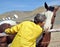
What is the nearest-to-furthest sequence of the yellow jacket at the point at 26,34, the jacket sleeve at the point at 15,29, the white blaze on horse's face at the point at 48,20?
the yellow jacket at the point at 26,34 < the jacket sleeve at the point at 15,29 < the white blaze on horse's face at the point at 48,20

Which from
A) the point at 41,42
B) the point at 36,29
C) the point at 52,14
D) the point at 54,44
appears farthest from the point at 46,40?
the point at 54,44

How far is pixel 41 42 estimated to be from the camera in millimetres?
6992

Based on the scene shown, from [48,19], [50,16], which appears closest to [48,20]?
[48,19]

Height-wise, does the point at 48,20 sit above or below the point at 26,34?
below

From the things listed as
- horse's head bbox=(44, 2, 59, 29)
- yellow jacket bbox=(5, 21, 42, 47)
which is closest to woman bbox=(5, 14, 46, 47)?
yellow jacket bbox=(5, 21, 42, 47)

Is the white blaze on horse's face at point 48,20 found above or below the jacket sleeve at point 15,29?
below

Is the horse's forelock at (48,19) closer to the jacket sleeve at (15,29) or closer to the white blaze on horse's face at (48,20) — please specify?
the white blaze on horse's face at (48,20)

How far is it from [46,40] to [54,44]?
5.23 m

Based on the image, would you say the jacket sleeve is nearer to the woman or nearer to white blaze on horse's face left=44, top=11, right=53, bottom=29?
the woman

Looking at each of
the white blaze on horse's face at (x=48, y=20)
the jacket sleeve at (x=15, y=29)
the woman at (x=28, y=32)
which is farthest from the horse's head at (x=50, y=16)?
the jacket sleeve at (x=15, y=29)

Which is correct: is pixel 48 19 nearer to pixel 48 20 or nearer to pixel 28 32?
pixel 48 20

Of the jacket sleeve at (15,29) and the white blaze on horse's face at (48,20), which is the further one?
the white blaze on horse's face at (48,20)

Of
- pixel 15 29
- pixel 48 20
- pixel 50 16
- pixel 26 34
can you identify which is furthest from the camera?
pixel 50 16

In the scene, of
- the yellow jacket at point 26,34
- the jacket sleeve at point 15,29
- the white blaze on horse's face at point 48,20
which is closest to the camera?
the yellow jacket at point 26,34
